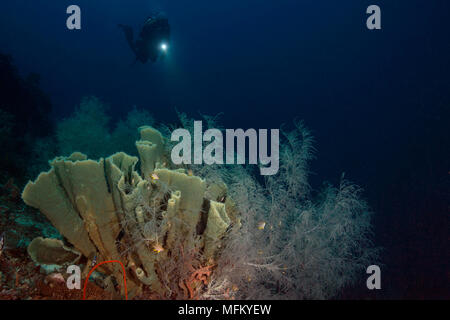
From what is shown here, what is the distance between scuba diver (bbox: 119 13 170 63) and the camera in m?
10.5

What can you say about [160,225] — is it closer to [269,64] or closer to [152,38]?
[152,38]

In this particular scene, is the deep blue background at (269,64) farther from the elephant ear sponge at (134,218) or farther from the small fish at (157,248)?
the small fish at (157,248)

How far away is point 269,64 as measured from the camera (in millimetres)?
68438

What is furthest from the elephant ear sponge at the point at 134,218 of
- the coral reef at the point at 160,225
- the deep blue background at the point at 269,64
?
the deep blue background at the point at 269,64

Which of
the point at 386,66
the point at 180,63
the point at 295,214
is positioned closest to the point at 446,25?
the point at 386,66

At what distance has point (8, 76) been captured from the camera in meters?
11.0

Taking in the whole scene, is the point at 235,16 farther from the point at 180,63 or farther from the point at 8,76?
the point at 8,76

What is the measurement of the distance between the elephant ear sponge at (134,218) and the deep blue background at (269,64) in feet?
71.1

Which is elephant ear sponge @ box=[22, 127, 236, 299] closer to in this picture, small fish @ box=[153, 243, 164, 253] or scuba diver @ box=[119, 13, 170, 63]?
small fish @ box=[153, 243, 164, 253]

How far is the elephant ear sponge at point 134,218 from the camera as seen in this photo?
2598mm

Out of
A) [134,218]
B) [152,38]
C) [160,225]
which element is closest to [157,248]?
[160,225]

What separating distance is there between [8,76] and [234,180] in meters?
12.6

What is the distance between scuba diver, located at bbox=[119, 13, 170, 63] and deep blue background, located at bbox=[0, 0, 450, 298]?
18.3 metres

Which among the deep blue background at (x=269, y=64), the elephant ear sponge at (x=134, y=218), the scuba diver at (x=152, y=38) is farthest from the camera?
the deep blue background at (x=269, y=64)
